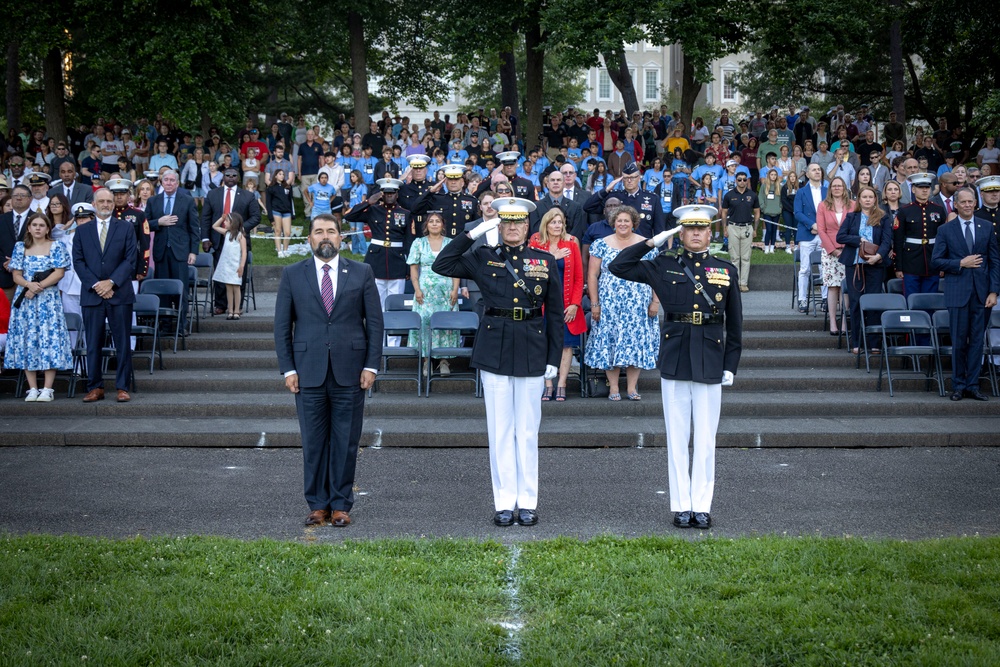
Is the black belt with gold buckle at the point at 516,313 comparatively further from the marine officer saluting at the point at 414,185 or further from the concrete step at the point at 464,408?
the marine officer saluting at the point at 414,185

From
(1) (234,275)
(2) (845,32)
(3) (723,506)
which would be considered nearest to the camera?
(3) (723,506)

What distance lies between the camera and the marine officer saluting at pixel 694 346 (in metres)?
8.55

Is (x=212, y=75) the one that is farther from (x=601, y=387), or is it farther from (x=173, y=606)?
(x=173, y=606)

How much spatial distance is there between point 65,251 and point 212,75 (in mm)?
14237

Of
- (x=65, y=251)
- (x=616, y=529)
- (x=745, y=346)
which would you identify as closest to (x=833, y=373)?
(x=745, y=346)

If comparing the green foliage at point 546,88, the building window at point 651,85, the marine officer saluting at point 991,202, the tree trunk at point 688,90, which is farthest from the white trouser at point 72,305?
the building window at point 651,85

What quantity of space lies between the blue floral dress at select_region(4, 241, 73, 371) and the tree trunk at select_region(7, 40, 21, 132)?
2070cm

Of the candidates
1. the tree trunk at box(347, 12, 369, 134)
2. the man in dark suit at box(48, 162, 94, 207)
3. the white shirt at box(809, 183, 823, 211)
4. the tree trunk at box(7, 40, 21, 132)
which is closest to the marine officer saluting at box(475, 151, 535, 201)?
the white shirt at box(809, 183, 823, 211)

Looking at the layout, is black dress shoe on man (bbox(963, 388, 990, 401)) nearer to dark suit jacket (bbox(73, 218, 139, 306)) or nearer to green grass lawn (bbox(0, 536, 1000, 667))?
green grass lawn (bbox(0, 536, 1000, 667))

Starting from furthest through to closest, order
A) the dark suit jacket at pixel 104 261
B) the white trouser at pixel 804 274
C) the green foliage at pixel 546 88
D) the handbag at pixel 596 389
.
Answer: the green foliage at pixel 546 88
the white trouser at pixel 804 274
the handbag at pixel 596 389
the dark suit jacket at pixel 104 261

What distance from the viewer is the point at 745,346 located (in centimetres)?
1517

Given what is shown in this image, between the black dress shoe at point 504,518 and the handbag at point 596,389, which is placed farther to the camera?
the handbag at point 596,389

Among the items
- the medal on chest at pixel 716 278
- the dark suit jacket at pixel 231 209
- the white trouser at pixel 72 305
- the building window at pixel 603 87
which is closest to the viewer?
the medal on chest at pixel 716 278

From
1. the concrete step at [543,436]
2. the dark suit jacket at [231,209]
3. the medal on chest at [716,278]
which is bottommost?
the concrete step at [543,436]
